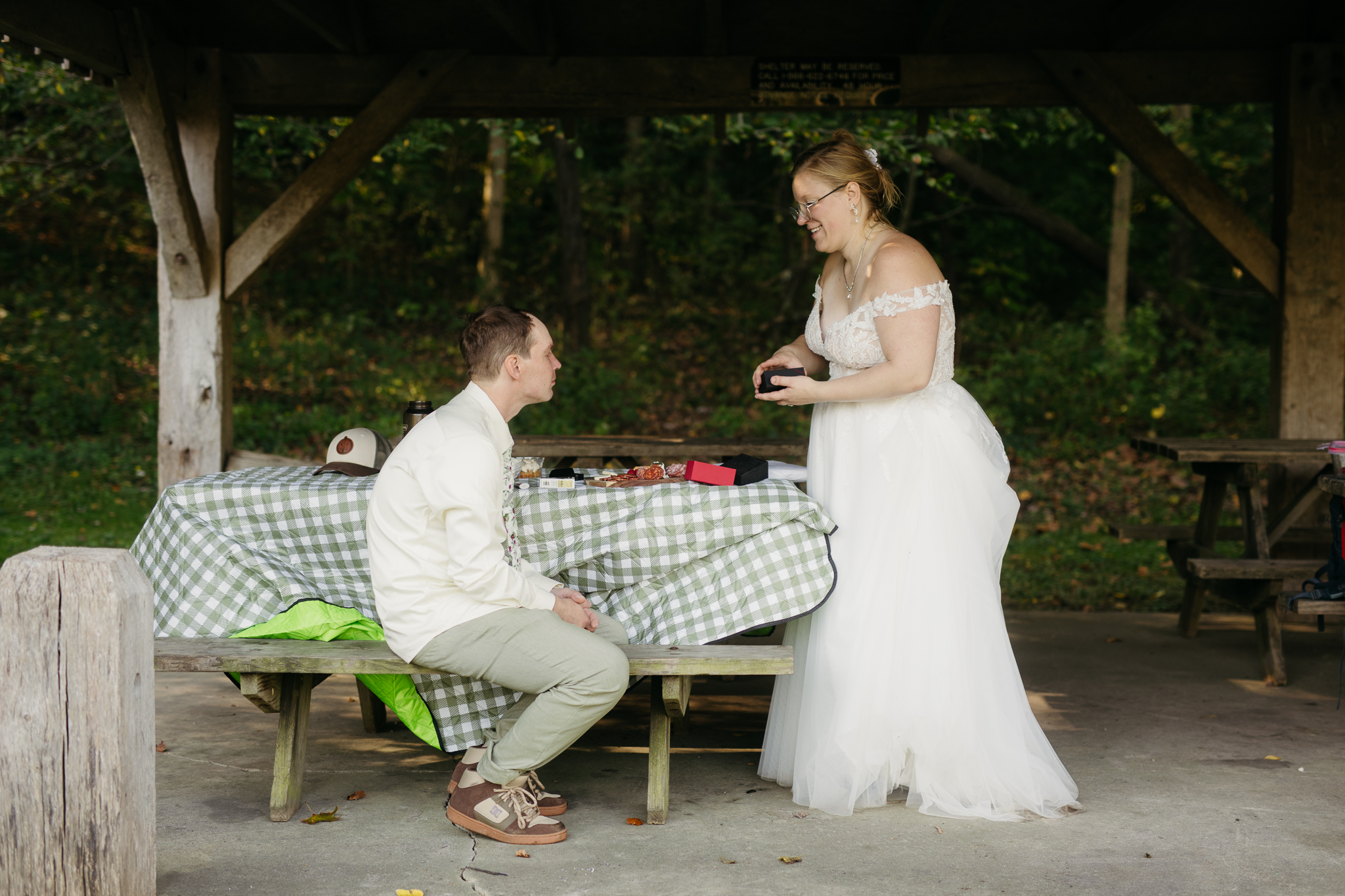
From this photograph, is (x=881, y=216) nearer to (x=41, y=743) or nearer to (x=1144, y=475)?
(x=41, y=743)

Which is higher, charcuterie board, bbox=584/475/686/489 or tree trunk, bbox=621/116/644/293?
tree trunk, bbox=621/116/644/293

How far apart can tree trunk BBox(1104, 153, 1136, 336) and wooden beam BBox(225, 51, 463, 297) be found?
927 cm

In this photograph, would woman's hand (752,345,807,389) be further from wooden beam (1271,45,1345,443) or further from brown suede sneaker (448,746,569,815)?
wooden beam (1271,45,1345,443)

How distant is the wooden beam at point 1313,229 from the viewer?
578cm

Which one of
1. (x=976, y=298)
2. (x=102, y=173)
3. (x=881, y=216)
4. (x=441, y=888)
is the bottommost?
(x=441, y=888)

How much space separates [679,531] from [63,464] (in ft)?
30.2

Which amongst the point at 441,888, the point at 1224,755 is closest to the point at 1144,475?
the point at 1224,755

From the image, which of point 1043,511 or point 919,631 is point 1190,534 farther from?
point 1043,511

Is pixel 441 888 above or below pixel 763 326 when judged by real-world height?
below

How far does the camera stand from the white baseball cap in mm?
4297

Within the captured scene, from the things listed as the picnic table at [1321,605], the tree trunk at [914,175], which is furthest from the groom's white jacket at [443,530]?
the tree trunk at [914,175]

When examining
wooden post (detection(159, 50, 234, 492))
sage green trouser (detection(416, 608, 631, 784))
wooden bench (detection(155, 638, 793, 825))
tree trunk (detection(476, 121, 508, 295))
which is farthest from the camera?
tree trunk (detection(476, 121, 508, 295))

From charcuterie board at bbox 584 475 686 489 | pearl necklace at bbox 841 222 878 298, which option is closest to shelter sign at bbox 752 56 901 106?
pearl necklace at bbox 841 222 878 298

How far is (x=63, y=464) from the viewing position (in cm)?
1098
